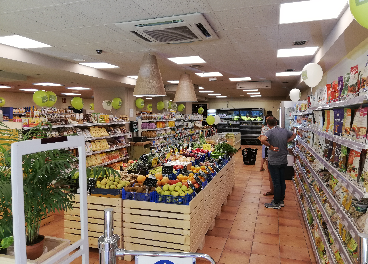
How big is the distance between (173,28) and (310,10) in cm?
198

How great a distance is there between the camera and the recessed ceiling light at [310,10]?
3.53 meters

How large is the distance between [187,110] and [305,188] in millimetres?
13090

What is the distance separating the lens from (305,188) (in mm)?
4988

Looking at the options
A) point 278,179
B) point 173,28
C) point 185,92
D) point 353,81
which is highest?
point 173,28

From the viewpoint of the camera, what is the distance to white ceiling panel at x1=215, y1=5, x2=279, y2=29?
12.0 feet

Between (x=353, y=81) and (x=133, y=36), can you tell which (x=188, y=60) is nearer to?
(x=133, y=36)

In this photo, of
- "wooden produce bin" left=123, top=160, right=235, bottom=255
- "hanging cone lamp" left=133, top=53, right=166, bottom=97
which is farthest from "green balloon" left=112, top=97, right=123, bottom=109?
"wooden produce bin" left=123, top=160, right=235, bottom=255

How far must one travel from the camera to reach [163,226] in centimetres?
338

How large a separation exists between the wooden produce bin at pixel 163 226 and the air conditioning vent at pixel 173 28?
98.4 inches

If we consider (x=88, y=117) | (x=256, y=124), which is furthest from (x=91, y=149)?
(x=256, y=124)

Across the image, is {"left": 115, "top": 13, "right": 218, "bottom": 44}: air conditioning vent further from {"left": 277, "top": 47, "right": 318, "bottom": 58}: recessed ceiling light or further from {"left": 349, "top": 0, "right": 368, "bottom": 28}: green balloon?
{"left": 349, "top": 0, "right": 368, "bottom": 28}: green balloon

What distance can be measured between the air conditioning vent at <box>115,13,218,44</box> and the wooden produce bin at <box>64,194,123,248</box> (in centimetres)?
258

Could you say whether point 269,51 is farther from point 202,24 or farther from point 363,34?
point 202,24

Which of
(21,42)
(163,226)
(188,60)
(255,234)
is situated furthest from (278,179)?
(21,42)
